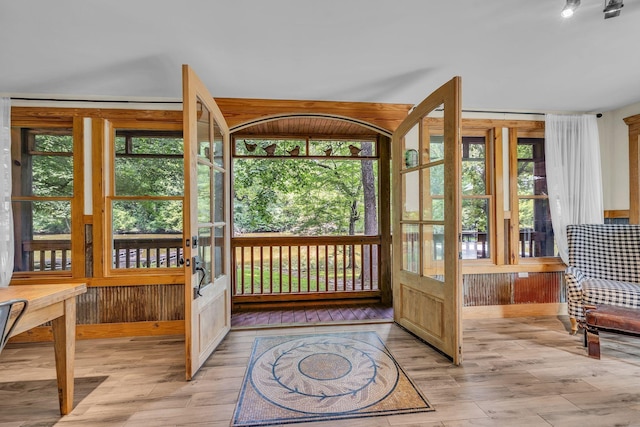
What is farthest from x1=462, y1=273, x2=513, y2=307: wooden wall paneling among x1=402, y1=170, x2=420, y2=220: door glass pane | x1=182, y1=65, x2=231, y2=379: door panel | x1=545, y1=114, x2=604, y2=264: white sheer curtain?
x1=182, y1=65, x2=231, y2=379: door panel

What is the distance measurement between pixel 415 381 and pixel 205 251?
190 cm

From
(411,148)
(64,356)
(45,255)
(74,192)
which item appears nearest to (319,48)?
(411,148)

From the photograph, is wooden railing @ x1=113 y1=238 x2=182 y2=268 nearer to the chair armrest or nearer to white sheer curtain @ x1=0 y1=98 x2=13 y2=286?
white sheer curtain @ x1=0 y1=98 x2=13 y2=286

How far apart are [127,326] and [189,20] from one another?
113 inches

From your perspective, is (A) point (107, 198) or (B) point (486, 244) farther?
(B) point (486, 244)

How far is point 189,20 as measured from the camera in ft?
6.14

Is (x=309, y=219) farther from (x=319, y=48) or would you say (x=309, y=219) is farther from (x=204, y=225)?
(x=319, y=48)

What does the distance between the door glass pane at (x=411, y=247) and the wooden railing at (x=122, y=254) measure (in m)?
2.39

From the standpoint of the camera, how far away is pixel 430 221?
2641mm

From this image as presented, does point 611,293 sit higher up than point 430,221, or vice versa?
point 430,221

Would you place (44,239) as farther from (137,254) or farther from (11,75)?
(11,75)

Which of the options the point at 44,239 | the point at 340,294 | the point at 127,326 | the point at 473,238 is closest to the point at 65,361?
the point at 127,326

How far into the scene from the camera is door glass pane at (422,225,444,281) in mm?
2551

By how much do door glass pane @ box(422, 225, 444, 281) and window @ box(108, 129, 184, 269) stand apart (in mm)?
2487
